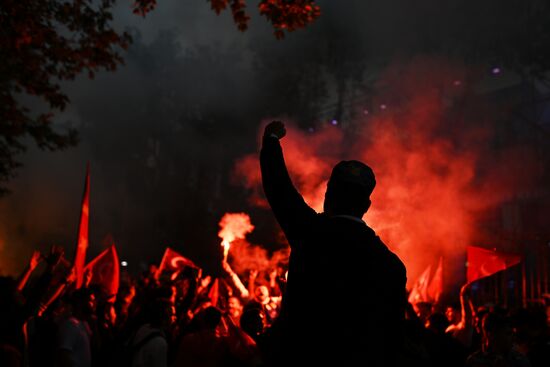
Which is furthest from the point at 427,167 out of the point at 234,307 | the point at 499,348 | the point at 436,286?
the point at 499,348

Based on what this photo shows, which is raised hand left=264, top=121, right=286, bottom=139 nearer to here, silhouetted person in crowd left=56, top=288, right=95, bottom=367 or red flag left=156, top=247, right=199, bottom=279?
silhouetted person in crowd left=56, top=288, right=95, bottom=367

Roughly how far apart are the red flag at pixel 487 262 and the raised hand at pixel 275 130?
8.19m

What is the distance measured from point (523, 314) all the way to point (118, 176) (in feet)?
101

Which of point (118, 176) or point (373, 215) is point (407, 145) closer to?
point (373, 215)

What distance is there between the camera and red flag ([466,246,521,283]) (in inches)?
392

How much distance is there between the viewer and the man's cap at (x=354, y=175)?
8.32ft

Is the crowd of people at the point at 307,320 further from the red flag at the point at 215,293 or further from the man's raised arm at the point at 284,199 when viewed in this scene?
the red flag at the point at 215,293

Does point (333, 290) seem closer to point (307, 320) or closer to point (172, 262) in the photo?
point (307, 320)

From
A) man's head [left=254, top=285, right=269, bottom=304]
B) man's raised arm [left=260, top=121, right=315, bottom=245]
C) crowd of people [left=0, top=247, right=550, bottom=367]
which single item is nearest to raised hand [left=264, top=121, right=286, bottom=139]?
man's raised arm [left=260, top=121, right=315, bottom=245]

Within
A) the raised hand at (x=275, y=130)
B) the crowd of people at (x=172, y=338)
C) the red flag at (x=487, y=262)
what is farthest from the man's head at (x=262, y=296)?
the raised hand at (x=275, y=130)

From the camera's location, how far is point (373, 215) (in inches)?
536

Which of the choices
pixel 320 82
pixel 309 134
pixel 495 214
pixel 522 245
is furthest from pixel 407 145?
pixel 320 82

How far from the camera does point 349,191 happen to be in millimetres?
2537

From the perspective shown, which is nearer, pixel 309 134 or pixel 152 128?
pixel 309 134
